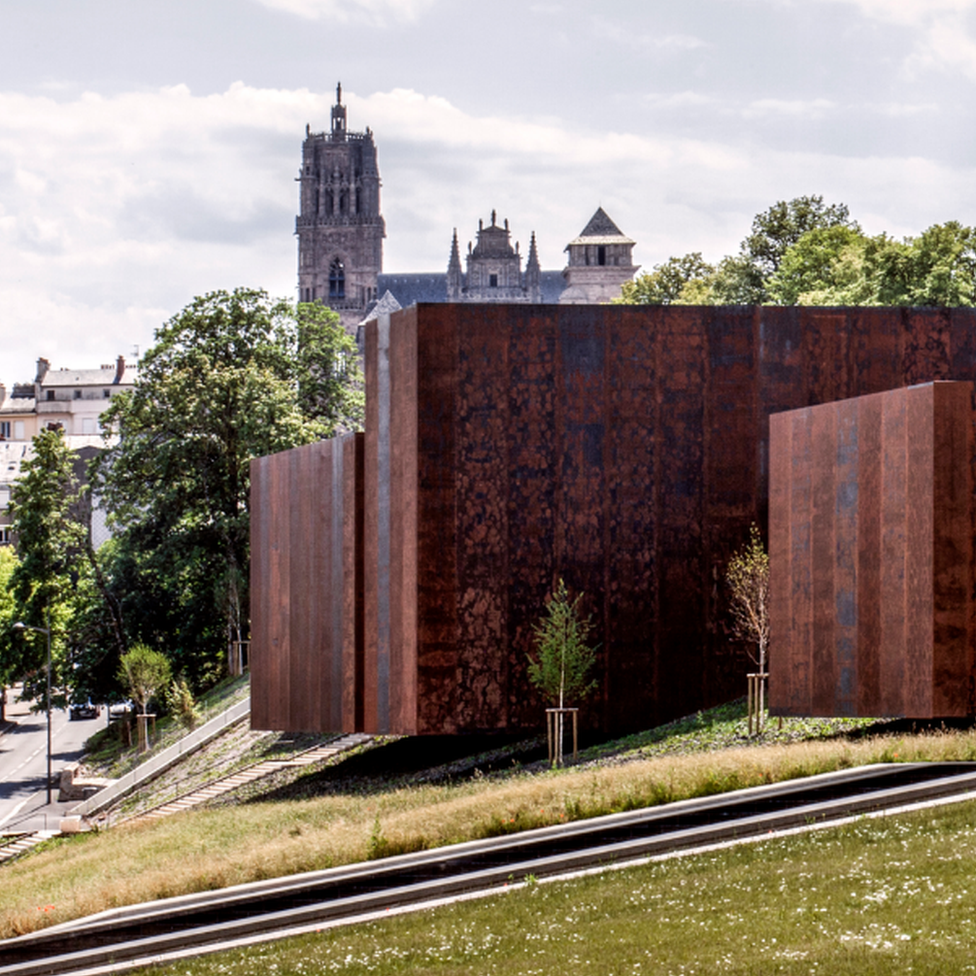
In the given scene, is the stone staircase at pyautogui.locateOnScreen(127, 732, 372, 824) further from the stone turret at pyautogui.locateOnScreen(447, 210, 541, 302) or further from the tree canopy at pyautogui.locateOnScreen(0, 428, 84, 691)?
the stone turret at pyautogui.locateOnScreen(447, 210, 541, 302)

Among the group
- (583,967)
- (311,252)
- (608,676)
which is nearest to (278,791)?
(608,676)

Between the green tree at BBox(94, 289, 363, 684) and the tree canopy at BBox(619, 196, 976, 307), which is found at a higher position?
the tree canopy at BBox(619, 196, 976, 307)

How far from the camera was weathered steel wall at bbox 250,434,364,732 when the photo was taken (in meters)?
32.6

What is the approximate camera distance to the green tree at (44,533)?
5591cm

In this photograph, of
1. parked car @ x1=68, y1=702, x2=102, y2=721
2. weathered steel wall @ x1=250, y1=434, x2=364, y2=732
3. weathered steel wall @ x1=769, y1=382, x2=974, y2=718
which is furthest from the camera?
parked car @ x1=68, y1=702, x2=102, y2=721

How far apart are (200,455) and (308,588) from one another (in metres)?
A: 20.4

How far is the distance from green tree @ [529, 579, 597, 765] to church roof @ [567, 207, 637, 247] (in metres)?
110

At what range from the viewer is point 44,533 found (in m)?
56.1

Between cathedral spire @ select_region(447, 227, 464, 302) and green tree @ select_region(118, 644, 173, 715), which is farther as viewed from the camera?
cathedral spire @ select_region(447, 227, 464, 302)

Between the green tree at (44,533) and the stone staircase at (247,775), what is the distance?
65.7 ft

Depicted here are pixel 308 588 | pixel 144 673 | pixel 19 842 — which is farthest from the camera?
pixel 144 673

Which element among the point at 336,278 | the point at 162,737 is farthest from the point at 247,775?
the point at 336,278

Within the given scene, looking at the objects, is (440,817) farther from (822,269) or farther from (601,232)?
(601,232)

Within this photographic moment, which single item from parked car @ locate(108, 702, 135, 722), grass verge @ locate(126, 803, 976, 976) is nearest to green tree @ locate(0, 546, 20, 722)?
parked car @ locate(108, 702, 135, 722)
